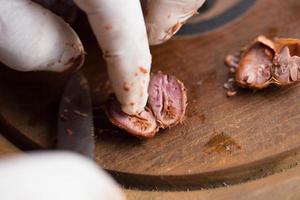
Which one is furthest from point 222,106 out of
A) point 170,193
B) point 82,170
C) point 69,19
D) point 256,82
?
point 82,170

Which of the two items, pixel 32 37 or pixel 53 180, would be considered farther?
pixel 32 37

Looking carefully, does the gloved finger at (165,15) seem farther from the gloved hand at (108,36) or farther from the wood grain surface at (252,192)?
the wood grain surface at (252,192)

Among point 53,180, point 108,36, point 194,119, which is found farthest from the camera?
point 194,119

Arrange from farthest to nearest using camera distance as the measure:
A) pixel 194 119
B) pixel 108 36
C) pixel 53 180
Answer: pixel 194 119
pixel 108 36
pixel 53 180

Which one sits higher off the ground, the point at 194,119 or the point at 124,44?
the point at 124,44

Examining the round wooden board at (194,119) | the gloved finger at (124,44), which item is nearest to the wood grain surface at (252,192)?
the round wooden board at (194,119)

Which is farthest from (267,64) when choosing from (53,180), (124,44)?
(53,180)

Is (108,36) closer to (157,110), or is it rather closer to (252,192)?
(157,110)
